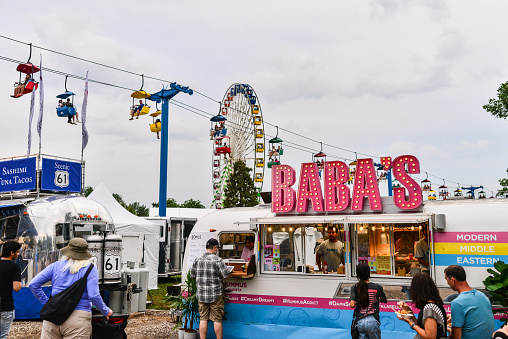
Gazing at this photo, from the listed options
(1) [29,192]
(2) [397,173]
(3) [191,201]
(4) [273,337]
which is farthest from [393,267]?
(3) [191,201]

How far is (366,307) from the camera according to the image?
19.0 ft

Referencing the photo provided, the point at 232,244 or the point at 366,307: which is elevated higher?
the point at 232,244

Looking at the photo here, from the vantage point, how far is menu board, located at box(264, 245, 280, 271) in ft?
29.1

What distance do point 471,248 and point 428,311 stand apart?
3648 millimetres

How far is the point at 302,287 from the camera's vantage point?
27.8 feet

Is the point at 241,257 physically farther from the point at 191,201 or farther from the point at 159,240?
the point at 191,201

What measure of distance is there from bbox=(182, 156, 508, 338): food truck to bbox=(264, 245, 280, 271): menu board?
2 cm

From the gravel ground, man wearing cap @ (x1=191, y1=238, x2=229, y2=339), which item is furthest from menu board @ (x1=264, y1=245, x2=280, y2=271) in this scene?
the gravel ground

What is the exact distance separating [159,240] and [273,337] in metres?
10.4

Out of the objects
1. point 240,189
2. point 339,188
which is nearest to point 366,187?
point 339,188

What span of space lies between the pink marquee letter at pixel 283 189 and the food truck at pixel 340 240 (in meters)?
0.02

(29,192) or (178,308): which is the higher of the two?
(29,192)

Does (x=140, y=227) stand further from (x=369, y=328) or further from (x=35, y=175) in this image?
(x=369, y=328)

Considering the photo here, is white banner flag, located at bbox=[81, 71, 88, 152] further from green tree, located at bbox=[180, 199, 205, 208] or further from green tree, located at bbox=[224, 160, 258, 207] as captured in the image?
green tree, located at bbox=[180, 199, 205, 208]
